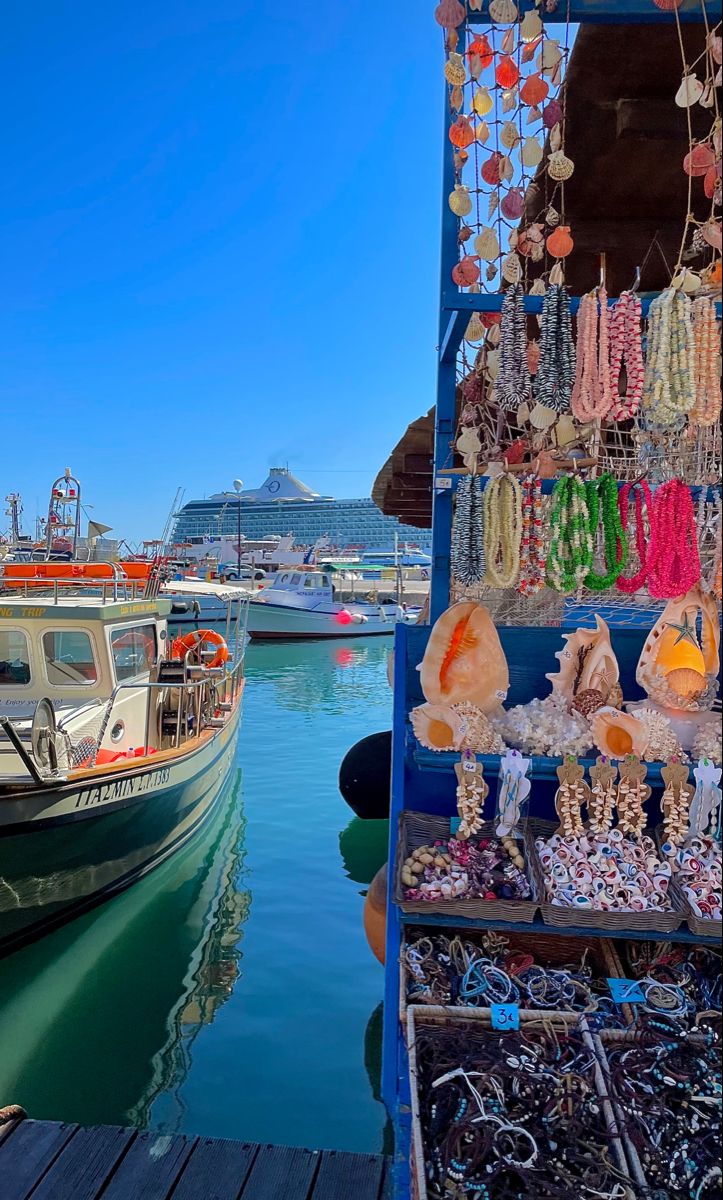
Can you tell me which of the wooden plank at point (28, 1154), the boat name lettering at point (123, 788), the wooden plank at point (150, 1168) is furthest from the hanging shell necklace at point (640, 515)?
the boat name lettering at point (123, 788)

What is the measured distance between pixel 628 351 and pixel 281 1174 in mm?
2840

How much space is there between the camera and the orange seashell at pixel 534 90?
2549 mm

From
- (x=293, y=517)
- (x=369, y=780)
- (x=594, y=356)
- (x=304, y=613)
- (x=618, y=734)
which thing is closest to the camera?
(x=594, y=356)

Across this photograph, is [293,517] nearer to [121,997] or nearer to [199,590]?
[199,590]

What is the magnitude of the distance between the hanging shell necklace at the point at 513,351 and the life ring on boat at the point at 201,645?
7.77 metres

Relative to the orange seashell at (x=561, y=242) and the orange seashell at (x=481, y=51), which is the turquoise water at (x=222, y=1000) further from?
the orange seashell at (x=481, y=51)

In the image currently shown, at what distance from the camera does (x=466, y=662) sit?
2656 millimetres

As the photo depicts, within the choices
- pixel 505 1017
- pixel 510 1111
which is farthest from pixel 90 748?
pixel 510 1111

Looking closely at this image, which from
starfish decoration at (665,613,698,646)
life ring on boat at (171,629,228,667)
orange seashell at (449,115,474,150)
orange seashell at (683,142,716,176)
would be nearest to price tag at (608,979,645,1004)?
starfish decoration at (665,613,698,646)

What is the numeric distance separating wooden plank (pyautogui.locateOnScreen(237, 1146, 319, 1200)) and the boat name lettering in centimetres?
268

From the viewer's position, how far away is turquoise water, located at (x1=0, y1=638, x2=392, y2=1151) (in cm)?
364

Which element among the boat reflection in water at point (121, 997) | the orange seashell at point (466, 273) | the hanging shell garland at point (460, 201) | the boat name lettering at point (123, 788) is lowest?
the boat reflection in water at point (121, 997)

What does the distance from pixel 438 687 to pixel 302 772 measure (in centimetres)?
764

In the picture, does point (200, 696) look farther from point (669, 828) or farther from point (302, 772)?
point (669, 828)
